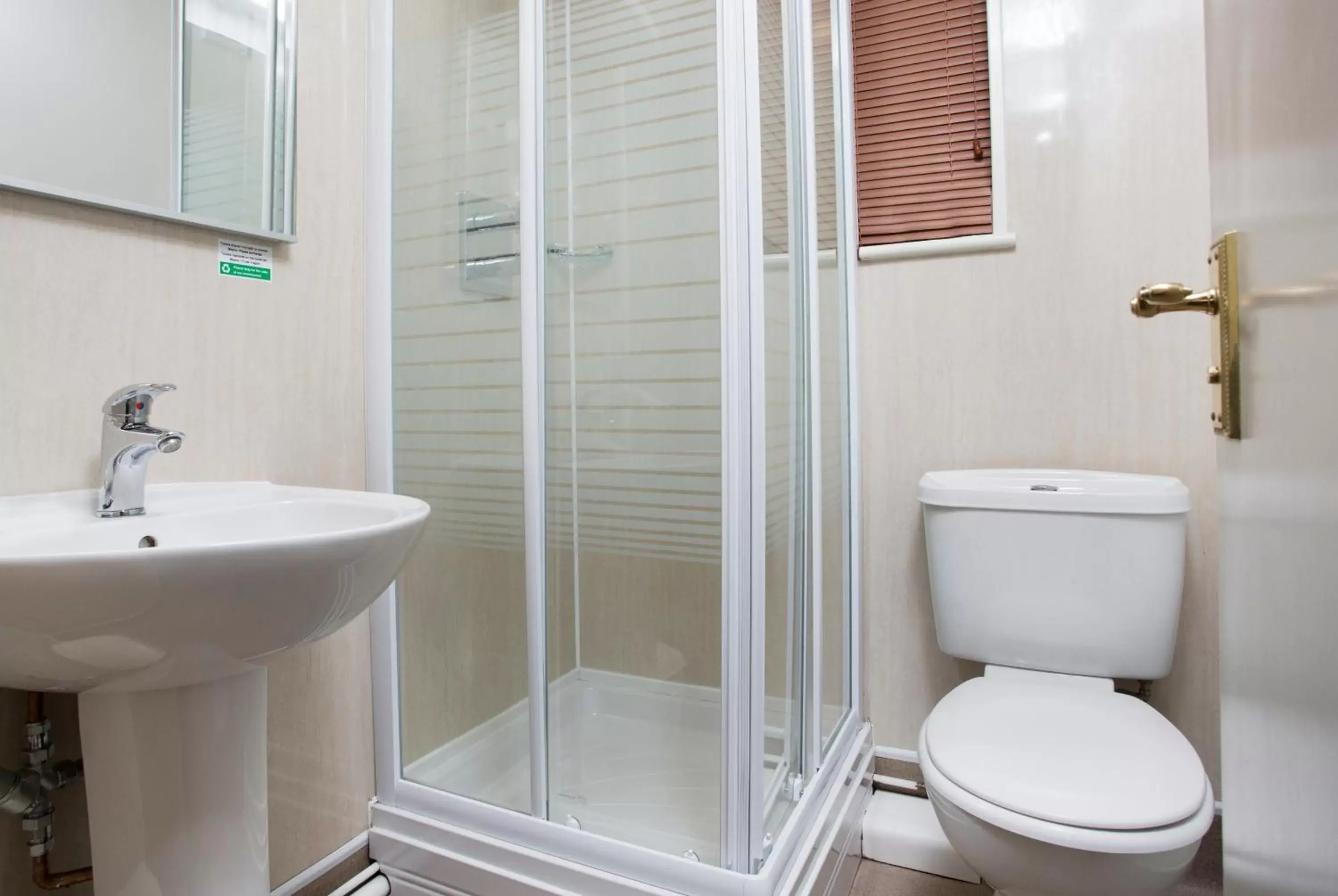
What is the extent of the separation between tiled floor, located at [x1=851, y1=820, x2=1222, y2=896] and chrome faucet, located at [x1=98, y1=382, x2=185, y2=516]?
57.0 inches

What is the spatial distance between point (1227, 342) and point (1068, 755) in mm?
832

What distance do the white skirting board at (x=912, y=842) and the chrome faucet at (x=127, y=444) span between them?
4.94 feet

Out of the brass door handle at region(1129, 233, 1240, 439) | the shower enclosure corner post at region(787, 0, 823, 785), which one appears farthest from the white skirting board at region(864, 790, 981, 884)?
the brass door handle at region(1129, 233, 1240, 439)

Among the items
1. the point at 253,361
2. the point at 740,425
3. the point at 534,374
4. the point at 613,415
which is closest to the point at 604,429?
the point at 613,415

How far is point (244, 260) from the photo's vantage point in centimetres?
112

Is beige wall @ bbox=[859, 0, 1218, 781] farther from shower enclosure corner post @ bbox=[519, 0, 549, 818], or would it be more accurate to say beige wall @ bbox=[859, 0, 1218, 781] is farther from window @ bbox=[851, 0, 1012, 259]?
shower enclosure corner post @ bbox=[519, 0, 549, 818]

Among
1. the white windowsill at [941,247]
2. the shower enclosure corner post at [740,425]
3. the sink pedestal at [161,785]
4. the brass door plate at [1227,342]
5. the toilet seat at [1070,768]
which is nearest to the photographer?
the brass door plate at [1227,342]

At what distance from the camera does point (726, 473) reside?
3.60 ft

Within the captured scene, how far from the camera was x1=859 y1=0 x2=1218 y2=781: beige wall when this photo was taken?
1492 millimetres

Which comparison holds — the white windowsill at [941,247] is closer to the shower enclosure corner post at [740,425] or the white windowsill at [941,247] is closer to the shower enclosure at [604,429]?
the shower enclosure at [604,429]

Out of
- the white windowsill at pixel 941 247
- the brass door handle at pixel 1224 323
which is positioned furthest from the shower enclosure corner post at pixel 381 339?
the brass door handle at pixel 1224 323

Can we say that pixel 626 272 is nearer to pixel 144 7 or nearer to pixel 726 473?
pixel 726 473

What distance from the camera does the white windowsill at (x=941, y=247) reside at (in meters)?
1.63

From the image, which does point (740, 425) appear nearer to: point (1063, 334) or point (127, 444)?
point (127, 444)
